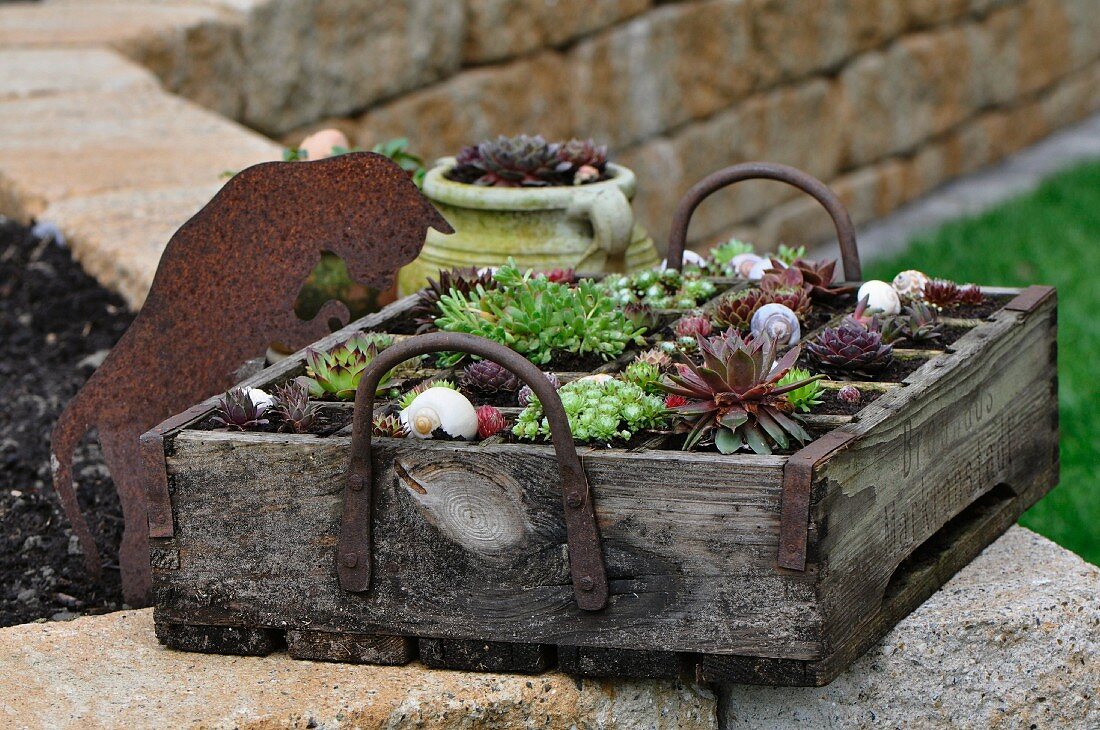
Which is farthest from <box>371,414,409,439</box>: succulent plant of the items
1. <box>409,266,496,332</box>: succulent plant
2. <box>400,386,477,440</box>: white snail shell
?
<box>409,266,496,332</box>: succulent plant

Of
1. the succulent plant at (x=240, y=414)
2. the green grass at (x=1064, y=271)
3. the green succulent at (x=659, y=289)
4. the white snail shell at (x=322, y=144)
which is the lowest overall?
the green grass at (x=1064, y=271)

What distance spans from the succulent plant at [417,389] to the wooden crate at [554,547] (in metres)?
0.14

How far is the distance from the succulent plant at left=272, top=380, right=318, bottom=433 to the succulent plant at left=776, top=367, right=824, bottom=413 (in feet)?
2.24

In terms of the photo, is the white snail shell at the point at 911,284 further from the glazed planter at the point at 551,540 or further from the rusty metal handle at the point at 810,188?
the glazed planter at the point at 551,540

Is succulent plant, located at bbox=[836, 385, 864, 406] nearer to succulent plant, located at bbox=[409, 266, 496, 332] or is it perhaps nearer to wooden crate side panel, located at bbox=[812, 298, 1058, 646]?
wooden crate side panel, located at bbox=[812, 298, 1058, 646]

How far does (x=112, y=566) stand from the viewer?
2529 millimetres

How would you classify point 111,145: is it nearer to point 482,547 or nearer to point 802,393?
point 482,547

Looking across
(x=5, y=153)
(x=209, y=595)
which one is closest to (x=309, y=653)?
(x=209, y=595)

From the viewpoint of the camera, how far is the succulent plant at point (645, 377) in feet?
6.76

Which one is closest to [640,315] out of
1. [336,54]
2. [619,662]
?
[619,662]

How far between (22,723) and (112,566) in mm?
695

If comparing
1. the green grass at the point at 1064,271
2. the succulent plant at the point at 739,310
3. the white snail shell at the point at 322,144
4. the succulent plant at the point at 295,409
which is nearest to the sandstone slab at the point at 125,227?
the white snail shell at the point at 322,144

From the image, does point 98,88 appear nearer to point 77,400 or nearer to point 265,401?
point 77,400

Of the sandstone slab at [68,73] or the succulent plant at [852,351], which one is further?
the sandstone slab at [68,73]
